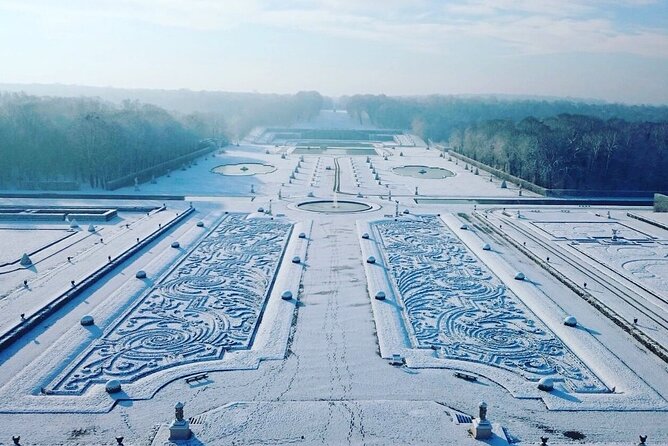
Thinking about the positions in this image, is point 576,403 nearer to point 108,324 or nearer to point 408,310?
point 408,310

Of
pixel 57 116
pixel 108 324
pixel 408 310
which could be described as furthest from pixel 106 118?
pixel 408 310

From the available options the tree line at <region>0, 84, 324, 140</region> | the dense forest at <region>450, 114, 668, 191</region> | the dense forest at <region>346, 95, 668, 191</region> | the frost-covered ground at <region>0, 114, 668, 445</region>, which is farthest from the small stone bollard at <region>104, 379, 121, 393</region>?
the tree line at <region>0, 84, 324, 140</region>

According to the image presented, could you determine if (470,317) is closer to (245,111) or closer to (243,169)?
(243,169)

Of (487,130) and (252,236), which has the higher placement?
(487,130)

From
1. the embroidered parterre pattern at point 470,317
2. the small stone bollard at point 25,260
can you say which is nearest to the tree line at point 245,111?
the small stone bollard at point 25,260

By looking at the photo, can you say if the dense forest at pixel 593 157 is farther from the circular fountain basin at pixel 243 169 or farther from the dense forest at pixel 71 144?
the dense forest at pixel 71 144
